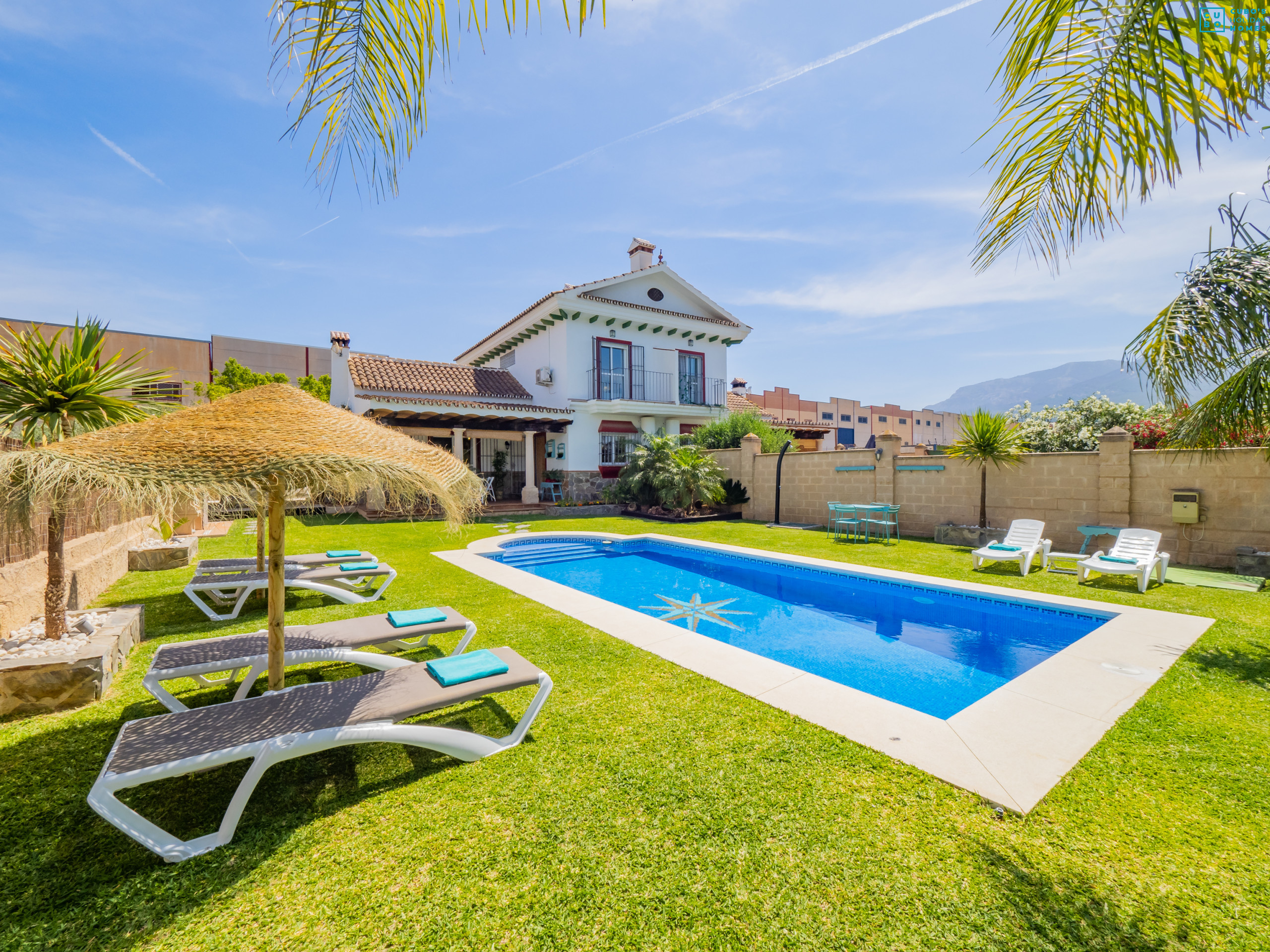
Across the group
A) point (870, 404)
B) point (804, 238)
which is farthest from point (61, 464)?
point (870, 404)

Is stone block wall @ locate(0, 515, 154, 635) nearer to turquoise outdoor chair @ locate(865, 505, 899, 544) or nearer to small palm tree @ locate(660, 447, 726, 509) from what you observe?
small palm tree @ locate(660, 447, 726, 509)

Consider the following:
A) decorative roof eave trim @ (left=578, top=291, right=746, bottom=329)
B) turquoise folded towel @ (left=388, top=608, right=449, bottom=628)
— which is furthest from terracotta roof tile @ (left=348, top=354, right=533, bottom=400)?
turquoise folded towel @ (left=388, top=608, right=449, bottom=628)

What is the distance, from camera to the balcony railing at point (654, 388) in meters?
21.0

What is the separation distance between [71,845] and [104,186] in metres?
11.9

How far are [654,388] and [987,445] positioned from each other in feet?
43.3

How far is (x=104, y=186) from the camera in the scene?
9.34 meters

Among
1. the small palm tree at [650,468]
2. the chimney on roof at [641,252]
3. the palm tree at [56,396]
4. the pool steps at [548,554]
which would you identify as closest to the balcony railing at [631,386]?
the small palm tree at [650,468]

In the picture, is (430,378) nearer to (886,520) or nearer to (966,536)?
(886,520)

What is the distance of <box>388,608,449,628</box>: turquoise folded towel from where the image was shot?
488 cm

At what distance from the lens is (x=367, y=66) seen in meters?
2.19

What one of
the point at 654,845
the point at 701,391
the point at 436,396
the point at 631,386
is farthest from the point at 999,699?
the point at 701,391

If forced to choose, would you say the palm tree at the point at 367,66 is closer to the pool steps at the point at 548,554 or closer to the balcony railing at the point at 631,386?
the pool steps at the point at 548,554

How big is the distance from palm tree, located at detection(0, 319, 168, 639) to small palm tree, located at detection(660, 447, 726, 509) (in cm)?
1341

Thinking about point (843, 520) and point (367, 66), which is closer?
point (367, 66)
